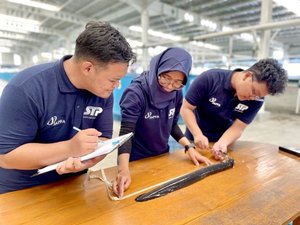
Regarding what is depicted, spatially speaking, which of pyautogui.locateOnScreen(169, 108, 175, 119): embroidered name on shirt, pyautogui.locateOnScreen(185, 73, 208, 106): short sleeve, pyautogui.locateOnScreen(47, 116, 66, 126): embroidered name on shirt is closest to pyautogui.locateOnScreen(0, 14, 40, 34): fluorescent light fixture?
pyautogui.locateOnScreen(185, 73, 208, 106): short sleeve

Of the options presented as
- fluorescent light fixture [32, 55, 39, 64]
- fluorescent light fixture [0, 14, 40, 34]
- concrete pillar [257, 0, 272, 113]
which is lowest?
concrete pillar [257, 0, 272, 113]

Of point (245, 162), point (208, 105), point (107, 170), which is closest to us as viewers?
point (107, 170)

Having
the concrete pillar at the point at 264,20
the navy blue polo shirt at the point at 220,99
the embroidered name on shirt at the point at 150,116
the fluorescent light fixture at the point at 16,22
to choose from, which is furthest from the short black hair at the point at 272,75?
the fluorescent light fixture at the point at 16,22

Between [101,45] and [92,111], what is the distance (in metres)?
0.28

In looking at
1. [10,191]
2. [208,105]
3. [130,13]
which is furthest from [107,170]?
[130,13]

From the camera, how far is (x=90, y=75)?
786mm

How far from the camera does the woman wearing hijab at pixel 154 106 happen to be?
105 cm

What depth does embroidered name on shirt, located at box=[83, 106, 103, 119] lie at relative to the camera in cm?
89

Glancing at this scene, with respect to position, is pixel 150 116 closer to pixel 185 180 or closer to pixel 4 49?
pixel 185 180

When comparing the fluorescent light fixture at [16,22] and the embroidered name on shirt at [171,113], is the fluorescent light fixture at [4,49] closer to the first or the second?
the fluorescent light fixture at [16,22]

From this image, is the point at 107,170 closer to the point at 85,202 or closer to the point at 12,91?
the point at 85,202

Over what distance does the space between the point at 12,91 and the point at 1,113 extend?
72 mm

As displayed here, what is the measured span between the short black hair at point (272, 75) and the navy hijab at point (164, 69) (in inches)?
16.5

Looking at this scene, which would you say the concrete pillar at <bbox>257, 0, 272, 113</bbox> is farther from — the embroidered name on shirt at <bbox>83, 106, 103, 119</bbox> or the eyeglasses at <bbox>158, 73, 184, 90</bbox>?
the embroidered name on shirt at <bbox>83, 106, 103, 119</bbox>
